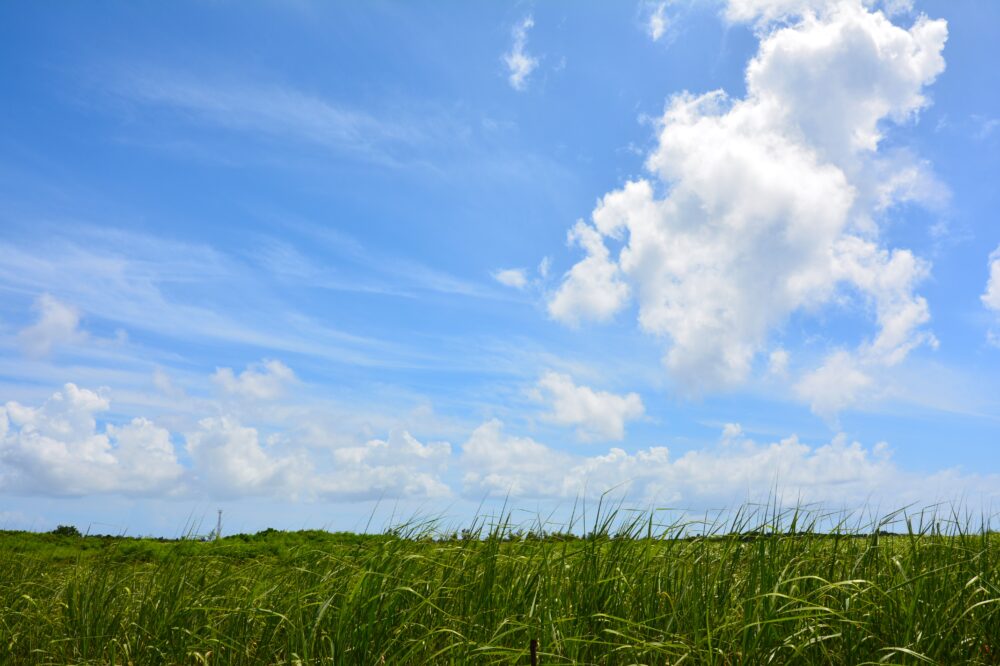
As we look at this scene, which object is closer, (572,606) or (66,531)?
(572,606)

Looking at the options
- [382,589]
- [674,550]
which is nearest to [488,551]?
[382,589]

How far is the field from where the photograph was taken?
16.1 feet

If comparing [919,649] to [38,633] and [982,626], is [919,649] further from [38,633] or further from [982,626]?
[38,633]

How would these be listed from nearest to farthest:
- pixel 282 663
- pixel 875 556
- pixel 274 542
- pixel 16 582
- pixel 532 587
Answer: pixel 282 663
pixel 532 587
pixel 875 556
pixel 16 582
pixel 274 542

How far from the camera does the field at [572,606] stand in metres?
4.92

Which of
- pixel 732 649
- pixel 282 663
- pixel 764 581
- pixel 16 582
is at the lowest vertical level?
pixel 16 582

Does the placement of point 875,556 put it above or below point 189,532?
above

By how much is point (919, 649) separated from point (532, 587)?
2788mm

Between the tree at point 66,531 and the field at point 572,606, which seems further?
the tree at point 66,531

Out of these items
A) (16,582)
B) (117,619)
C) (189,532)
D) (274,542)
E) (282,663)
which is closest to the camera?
(282,663)

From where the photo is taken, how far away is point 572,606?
5629 mm

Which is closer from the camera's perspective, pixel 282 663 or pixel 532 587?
pixel 282 663

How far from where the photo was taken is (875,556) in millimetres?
6500

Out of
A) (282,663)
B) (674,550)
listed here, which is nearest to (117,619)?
(282,663)
